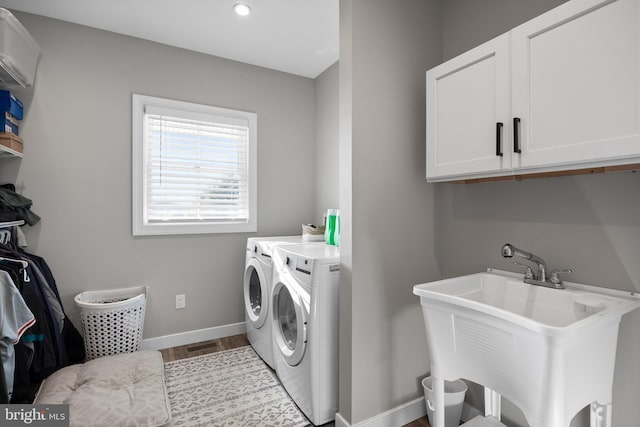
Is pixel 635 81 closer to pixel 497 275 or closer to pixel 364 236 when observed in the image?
pixel 497 275

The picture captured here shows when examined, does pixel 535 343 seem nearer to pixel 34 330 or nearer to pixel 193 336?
pixel 34 330

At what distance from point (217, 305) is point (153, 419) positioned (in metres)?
1.35

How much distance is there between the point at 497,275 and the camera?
155cm

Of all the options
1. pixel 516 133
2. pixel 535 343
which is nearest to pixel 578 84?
pixel 516 133

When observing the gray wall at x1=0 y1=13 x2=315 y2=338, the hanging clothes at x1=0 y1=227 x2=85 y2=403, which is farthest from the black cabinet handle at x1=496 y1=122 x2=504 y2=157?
the hanging clothes at x1=0 y1=227 x2=85 y2=403

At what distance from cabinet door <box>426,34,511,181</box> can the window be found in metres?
1.89

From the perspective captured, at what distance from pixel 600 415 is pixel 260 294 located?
2.02 m

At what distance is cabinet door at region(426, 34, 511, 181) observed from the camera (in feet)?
4.24

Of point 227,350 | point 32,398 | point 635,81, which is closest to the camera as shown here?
point 635,81

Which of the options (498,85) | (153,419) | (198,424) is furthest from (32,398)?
(498,85)

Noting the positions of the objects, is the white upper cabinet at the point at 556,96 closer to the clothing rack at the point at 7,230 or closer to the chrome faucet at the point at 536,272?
the chrome faucet at the point at 536,272

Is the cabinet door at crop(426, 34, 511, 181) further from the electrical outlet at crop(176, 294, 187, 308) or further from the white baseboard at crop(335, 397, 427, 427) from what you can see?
the electrical outlet at crop(176, 294, 187, 308)

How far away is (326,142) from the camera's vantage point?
314 centimetres

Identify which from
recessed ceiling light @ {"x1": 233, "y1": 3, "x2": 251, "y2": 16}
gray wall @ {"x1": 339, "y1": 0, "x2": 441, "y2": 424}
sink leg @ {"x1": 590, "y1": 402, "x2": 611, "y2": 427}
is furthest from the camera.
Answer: recessed ceiling light @ {"x1": 233, "y1": 3, "x2": 251, "y2": 16}
